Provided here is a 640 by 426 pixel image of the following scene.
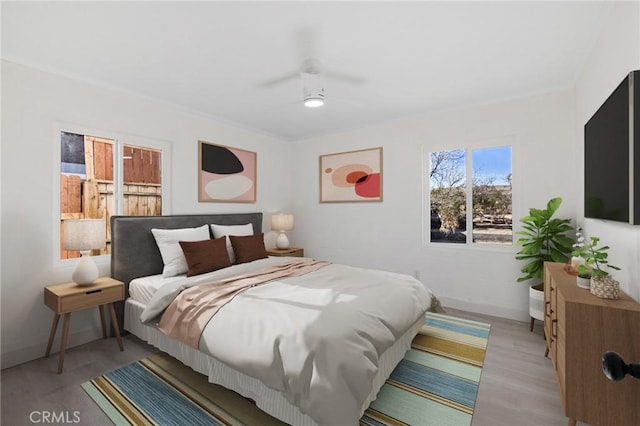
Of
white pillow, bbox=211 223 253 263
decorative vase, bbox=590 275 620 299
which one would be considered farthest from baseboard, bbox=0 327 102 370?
decorative vase, bbox=590 275 620 299

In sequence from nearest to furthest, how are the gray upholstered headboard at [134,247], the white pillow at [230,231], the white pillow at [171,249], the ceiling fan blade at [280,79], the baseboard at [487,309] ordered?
the ceiling fan blade at [280,79]
the gray upholstered headboard at [134,247]
the white pillow at [171,249]
the baseboard at [487,309]
the white pillow at [230,231]

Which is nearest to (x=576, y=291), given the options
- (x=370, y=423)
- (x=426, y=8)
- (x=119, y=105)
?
(x=370, y=423)

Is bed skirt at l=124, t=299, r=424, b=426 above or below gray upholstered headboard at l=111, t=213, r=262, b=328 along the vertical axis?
below

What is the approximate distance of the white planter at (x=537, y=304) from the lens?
2.86 m

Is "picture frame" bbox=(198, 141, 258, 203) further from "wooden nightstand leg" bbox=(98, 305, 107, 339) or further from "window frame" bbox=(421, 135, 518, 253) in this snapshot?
"window frame" bbox=(421, 135, 518, 253)

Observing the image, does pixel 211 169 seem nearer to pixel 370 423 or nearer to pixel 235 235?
pixel 235 235

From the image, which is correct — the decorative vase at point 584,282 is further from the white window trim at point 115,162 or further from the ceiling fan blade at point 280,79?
the white window trim at point 115,162

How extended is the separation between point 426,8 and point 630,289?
2.08 meters

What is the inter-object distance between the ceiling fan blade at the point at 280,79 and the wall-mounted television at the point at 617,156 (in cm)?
230

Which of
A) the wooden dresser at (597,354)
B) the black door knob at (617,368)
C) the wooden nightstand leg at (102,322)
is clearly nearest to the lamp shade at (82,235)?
the wooden nightstand leg at (102,322)

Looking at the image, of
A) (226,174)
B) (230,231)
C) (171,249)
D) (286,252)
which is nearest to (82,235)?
(171,249)

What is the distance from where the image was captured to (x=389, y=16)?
1.95m

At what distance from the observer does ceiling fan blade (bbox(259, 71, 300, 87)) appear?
2.79 metres

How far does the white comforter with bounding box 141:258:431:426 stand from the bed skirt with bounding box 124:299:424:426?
175 millimetres
